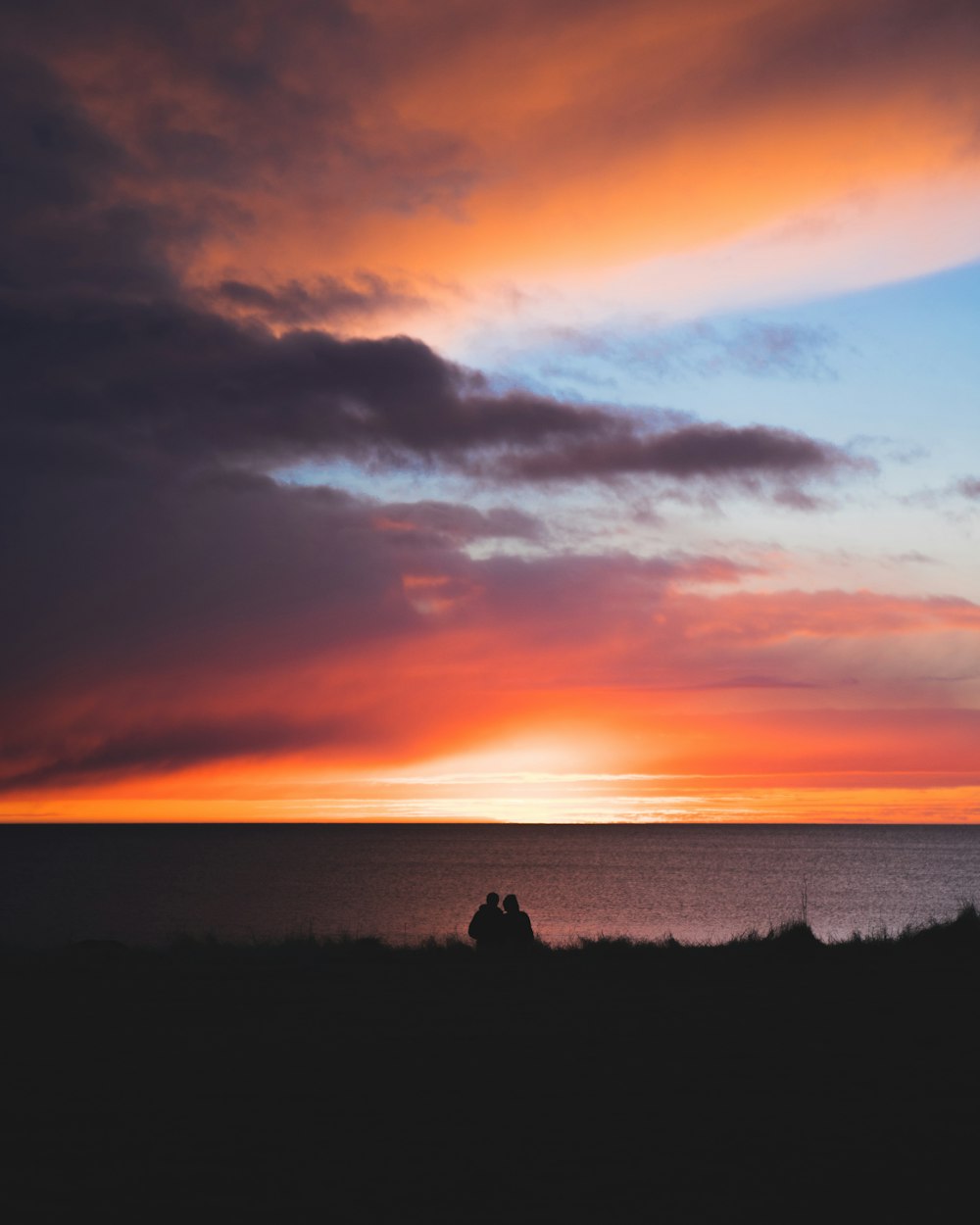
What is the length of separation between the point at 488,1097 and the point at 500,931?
37.2 feet

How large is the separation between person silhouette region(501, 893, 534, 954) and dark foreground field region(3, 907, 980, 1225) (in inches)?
121

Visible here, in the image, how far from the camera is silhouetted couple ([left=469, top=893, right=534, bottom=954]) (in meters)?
20.7

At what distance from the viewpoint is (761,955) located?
20.2m

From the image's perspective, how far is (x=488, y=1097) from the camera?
9.81 m

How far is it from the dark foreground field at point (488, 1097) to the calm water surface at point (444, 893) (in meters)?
15.8

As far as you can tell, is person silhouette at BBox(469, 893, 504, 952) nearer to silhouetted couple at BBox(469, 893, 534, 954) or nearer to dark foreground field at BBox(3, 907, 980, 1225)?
silhouetted couple at BBox(469, 893, 534, 954)

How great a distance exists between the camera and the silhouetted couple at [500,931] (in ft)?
67.8

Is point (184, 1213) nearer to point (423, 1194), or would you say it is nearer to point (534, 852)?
point (423, 1194)

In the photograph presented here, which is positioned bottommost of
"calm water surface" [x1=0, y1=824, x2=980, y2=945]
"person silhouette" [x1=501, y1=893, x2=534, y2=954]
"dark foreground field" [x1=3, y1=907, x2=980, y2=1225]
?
"calm water surface" [x1=0, y1=824, x2=980, y2=945]

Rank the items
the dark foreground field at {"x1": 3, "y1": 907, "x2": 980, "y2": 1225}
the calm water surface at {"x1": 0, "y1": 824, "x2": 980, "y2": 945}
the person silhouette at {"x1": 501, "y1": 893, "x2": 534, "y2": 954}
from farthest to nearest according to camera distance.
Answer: the calm water surface at {"x1": 0, "y1": 824, "x2": 980, "y2": 945}
the person silhouette at {"x1": 501, "y1": 893, "x2": 534, "y2": 954}
the dark foreground field at {"x1": 3, "y1": 907, "x2": 980, "y2": 1225}

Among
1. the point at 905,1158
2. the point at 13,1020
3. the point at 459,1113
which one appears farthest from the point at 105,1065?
the point at 905,1158

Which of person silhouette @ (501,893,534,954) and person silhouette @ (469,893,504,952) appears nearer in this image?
person silhouette @ (501,893,534,954)

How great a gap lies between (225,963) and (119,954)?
2.06 meters

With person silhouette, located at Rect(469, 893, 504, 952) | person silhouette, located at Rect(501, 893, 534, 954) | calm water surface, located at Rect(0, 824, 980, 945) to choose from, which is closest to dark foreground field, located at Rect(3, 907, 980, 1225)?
person silhouette, located at Rect(501, 893, 534, 954)
